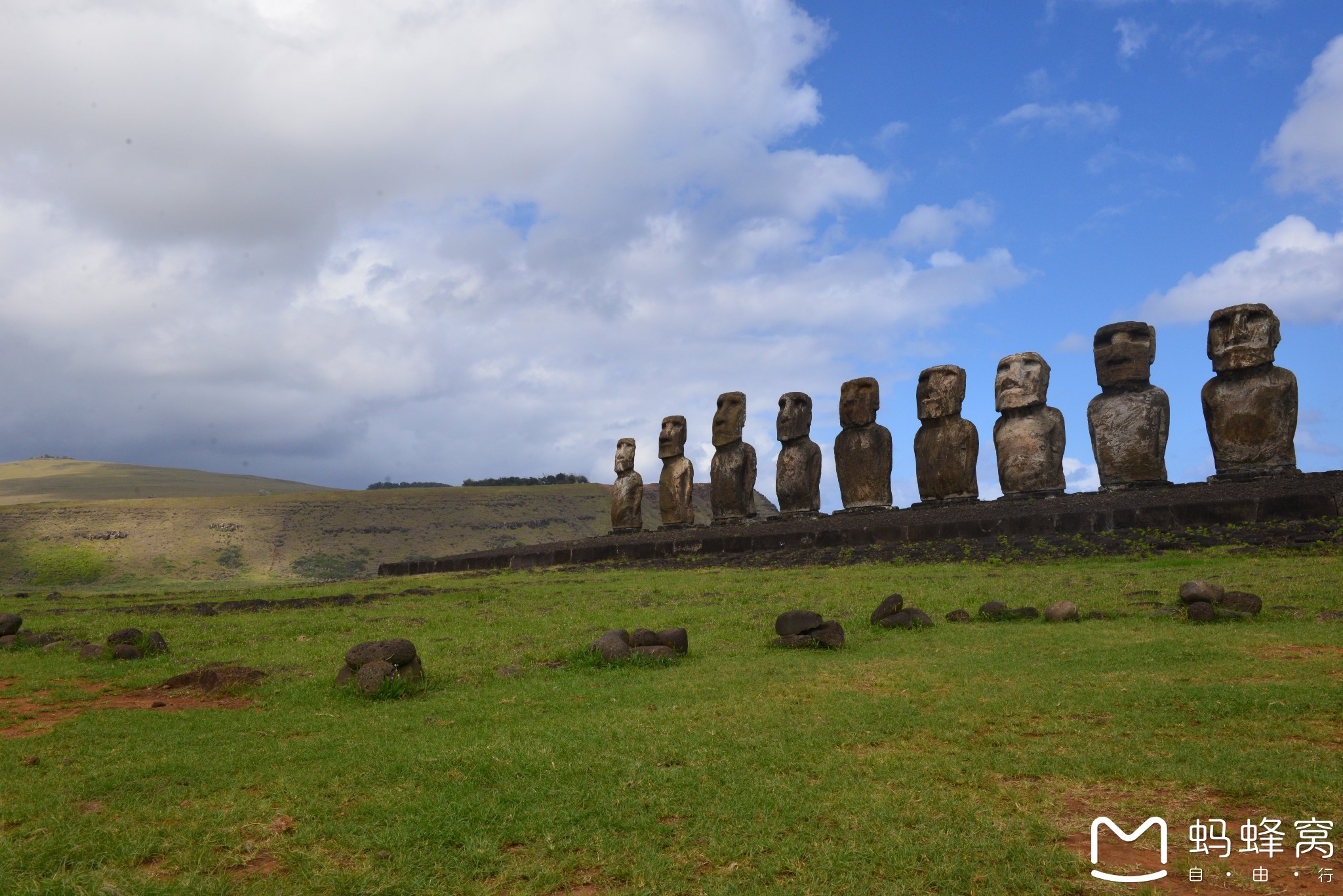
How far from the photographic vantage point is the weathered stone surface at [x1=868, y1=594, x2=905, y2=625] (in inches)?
328

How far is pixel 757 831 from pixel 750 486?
62.9 feet

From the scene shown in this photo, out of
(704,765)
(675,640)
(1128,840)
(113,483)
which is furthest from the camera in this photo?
(113,483)

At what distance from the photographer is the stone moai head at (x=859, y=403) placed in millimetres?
19594

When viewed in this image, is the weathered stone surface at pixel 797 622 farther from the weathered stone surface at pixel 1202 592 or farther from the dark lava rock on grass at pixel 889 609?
the weathered stone surface at pixel 1202 592

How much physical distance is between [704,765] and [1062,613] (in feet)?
16.2

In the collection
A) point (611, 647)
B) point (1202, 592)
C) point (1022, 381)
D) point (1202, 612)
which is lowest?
point (611, 647)

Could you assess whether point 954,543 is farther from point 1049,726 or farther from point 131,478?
point 131,478

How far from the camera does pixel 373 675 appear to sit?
6.22m

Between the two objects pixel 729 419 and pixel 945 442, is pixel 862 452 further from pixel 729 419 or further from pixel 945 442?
pixel 729 419

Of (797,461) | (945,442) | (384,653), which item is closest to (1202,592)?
(384,653)

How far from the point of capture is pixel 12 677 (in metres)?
7.43

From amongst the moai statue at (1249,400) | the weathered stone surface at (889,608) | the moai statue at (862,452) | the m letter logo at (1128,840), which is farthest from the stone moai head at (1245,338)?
the m letter logo at (1128,840)

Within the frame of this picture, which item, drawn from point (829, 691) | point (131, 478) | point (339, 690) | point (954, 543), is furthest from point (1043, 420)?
point (131, 478)

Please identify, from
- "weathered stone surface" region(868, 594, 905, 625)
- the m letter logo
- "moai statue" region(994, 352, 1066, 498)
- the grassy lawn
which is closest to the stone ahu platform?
"moai statue" region(994, 352, 1066, 498)
